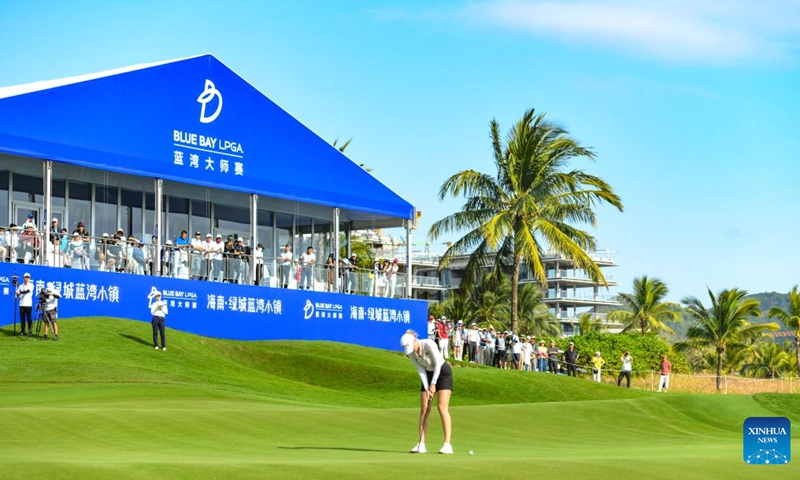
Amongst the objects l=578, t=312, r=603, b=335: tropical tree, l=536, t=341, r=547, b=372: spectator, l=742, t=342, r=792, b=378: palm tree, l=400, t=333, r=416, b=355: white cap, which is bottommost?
l=742, t=342, r=792, b=378: palm tree

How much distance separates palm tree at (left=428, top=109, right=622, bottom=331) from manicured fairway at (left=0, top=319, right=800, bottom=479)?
980 centimetres

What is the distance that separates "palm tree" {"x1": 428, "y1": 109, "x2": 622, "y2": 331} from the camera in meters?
49.4

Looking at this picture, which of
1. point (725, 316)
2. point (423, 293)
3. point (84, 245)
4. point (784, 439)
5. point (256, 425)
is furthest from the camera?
point (423, 293)

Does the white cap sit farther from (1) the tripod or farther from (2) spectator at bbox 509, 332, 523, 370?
(2) spectator at bbox 509, 332, 523, 370

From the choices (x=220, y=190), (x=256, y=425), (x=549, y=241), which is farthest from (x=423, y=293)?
(x=256, y=425)

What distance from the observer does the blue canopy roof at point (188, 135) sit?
36.1 meters

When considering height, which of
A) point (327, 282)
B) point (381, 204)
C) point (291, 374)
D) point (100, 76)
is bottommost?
point (291, 374)

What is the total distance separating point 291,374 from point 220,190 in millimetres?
8577

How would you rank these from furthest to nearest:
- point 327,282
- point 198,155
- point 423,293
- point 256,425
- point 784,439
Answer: point 423,293 < point 327,282 < point 198,155 < point 256,425 < point 784,439

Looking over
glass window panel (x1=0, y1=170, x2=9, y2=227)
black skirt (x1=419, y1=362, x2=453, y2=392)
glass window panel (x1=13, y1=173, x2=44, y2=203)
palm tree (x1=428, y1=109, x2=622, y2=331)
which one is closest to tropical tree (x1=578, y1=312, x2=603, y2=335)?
palm tree (x1=428, y1=109, x2=622, y2=331)

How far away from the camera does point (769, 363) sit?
9881 cm

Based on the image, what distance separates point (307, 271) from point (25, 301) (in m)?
13.2

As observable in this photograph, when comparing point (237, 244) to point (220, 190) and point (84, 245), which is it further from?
point (84, 245)

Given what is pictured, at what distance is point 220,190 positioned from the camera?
1681 inches
